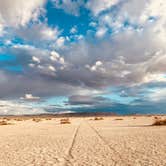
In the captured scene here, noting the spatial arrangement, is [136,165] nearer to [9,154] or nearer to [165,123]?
[9,154]

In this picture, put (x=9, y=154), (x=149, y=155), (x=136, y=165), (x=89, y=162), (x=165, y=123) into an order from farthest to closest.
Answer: (x=165, y=123) < (x=9, y=154) < (x=149, y=155) < (x=89, y=162) < (x=136, y=165)

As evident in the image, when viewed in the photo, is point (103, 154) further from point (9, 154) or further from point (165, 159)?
point (9, 154)

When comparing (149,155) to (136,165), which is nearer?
(136,165)

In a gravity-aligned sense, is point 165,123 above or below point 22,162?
above

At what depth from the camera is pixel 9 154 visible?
12.3 m

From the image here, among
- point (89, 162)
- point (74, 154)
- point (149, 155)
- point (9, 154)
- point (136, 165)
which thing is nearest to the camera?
point (136, 165)

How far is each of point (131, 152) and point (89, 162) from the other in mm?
2495

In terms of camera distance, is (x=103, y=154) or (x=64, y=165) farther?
(x=103, y=154)

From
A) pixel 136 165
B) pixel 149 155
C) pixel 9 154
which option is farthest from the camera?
pixel 9 154

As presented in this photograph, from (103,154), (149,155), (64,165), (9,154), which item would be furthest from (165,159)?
(9,154)

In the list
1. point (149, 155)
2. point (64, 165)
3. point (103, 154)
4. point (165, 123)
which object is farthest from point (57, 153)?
point (165, 123)

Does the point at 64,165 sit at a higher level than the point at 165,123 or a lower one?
lower

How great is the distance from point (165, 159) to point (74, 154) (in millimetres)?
3605

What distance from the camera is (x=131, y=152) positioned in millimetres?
11648
